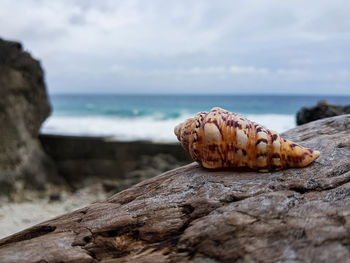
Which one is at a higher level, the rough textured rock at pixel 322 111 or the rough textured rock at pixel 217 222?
the rough textured rock at pixel 322 111

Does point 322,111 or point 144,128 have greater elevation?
point 322,111

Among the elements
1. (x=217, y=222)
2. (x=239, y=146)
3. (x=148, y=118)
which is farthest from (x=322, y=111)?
(x=148, y=118)

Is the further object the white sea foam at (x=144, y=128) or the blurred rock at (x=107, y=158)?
the white sea foam at (x=144, y=128)

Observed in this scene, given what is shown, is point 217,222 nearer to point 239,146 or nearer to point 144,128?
point 239,146

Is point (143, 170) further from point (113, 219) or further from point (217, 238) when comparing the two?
point (217, 238)

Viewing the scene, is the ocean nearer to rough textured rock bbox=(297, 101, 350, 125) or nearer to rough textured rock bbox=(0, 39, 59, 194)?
rough textured rock bbox=(0, 39, 59, 194)

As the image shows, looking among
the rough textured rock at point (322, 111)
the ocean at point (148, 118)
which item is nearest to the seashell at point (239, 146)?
the rough textured rock at point (322, 111)

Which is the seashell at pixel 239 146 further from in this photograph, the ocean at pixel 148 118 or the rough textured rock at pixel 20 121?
the rough textured rock at pixel 20 121
